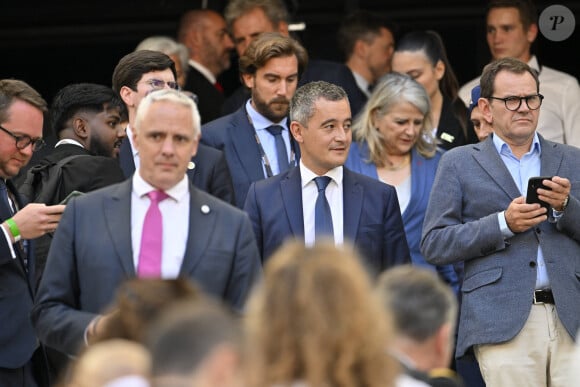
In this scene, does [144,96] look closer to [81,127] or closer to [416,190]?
[81,127]

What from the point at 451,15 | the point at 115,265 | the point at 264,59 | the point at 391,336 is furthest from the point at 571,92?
the point at 391,336

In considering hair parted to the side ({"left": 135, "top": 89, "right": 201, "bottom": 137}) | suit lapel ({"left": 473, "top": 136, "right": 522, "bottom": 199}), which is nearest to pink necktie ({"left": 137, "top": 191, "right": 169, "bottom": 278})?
hair parted to the side ({"left": 135, "top": 89, "right": 201, "bottom": 137})

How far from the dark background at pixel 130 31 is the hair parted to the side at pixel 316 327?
6625mm

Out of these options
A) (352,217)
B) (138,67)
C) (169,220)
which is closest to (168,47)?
(138,67)

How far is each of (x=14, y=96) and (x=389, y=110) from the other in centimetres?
219

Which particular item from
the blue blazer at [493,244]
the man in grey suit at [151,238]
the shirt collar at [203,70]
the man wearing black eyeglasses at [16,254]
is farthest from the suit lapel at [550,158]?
the shirt collar at [203,70]

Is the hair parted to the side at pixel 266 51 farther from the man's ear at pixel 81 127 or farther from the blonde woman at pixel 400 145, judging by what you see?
the man's ear at pixel 81 127

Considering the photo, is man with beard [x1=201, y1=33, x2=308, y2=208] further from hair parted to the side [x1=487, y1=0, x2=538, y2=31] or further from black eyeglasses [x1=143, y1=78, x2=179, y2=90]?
hair parted to the side [x1=487, y1=0, x2=538, y2=31]

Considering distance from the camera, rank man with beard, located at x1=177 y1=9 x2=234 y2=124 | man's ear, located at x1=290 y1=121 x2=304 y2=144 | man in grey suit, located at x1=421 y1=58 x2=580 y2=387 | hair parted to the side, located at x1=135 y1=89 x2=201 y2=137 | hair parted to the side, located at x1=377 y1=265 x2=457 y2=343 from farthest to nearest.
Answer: man with beard, located at x1=177 y1=9 x2=234 y2=124 < man's ear, located at x1=290 y1=121 x2=304 y2=144 < man in grey suit, located at x1=421 y1=58 x2=580 y2=387 < hair parted to the side, located at x1=135 y1=89 x2=201 y2=137 < hair parted to the side, located at x1=377 y1=265 x2=457 y2=343

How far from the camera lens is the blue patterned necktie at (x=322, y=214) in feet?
22.7

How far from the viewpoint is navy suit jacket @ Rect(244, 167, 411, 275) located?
690cm

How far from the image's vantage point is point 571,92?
8.91 metres

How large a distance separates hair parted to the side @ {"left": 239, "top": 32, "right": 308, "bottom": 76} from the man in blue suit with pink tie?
768 millimetres

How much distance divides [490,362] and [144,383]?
344cm
